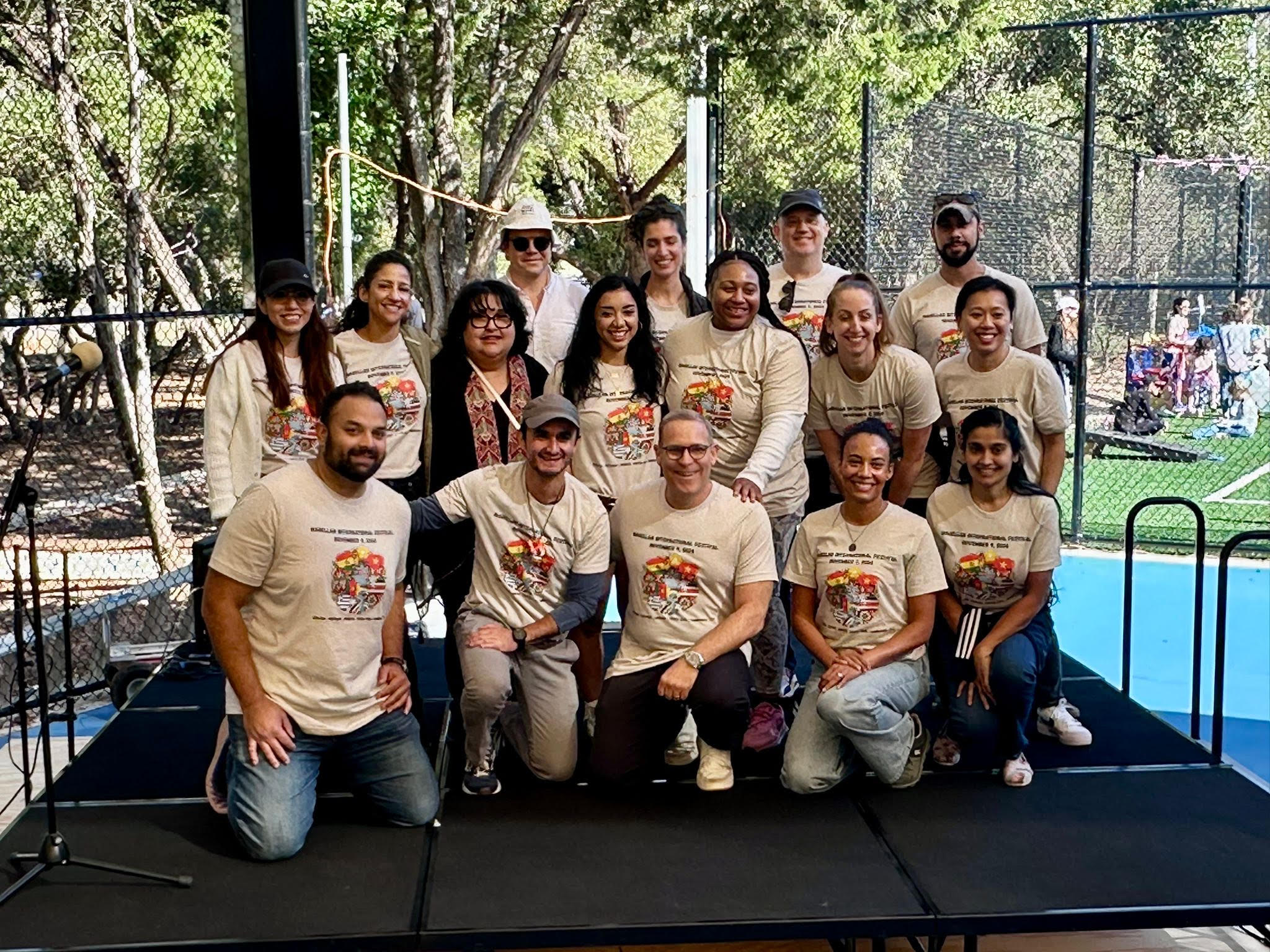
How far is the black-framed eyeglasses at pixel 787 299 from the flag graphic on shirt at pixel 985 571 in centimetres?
115

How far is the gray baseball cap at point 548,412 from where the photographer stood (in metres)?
4.19

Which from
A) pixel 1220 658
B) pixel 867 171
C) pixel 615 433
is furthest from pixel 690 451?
pixel 867 171

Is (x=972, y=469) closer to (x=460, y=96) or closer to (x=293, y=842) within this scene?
(x=293, y=842)

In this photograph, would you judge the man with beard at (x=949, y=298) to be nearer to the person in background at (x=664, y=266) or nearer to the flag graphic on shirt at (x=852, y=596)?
the person in background at (x=664, y=266)

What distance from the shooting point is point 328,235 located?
24.3 ft

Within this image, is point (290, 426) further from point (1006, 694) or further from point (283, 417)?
point (1006, 694)

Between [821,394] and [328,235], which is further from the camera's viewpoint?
[328,235]

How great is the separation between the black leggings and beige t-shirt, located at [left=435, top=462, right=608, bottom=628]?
348mm

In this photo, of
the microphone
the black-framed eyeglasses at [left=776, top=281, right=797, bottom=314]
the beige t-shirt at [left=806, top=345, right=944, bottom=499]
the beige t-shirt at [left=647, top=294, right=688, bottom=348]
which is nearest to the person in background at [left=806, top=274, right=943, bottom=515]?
the beige t-shirt at [left=806, top=345, right=944, bottom=499]

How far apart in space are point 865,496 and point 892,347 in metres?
0.69

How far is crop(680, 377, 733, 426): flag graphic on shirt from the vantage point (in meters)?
4.71

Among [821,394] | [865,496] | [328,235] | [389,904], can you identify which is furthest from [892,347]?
[328,235]

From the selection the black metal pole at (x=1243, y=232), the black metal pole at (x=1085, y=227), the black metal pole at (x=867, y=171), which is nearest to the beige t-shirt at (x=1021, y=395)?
the black metal pole at (x=1085, y=227)

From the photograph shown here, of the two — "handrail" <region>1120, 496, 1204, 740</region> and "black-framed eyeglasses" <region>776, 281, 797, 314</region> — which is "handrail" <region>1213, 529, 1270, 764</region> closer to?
"handrail" <region>1120, 496, 1204, 740</region>
